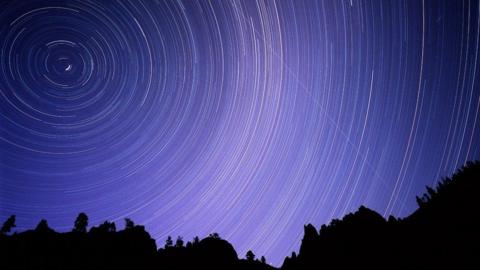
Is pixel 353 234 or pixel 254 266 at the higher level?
pixel 353 234

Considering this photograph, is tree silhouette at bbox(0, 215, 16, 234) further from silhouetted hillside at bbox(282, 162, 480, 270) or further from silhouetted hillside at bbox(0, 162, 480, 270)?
silhouetted hillside at bbox(282, 162, 480, 270)

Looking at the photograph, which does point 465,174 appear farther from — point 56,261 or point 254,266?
point 56,261

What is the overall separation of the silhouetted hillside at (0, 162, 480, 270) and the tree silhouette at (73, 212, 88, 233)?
17 cm

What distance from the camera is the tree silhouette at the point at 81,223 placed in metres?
47.9

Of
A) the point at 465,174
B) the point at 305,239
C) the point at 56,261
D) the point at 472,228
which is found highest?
the point at 465,174

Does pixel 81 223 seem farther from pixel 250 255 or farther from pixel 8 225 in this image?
pixel 250 255

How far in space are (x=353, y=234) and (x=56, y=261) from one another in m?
46.2

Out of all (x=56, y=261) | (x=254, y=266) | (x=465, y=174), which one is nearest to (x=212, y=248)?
(x=254, y=266)

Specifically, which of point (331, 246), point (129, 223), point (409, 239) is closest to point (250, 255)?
point (331, 246)

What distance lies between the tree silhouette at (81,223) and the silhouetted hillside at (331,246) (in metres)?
0.17

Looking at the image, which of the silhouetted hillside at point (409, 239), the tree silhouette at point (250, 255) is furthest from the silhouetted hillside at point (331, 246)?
the tree silhouette at point (250, 255)

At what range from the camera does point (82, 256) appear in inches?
1485

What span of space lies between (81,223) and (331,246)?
1849 inches

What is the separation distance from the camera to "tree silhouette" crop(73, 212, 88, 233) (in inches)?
1887
